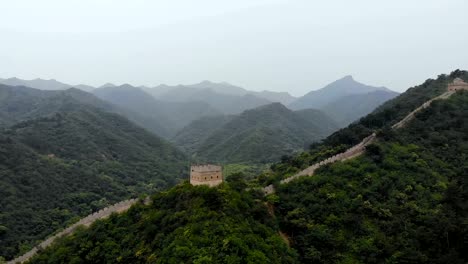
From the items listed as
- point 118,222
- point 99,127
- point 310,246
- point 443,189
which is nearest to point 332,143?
point 443,189

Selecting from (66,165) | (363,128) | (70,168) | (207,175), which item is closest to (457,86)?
(363,128)

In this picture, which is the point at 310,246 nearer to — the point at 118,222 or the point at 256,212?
the point at 256,212

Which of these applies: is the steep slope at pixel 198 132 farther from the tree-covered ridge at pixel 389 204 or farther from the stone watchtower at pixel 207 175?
the stone watchtower at pixel 207 175

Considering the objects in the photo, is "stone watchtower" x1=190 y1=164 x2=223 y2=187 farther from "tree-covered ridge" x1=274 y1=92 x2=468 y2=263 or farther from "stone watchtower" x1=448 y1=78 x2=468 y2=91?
"stone watchtower" x1=448 y1=78 x2=468 y2=91

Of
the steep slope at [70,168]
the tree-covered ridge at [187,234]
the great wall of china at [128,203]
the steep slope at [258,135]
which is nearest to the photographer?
the tree-covered ridge at [187,234]

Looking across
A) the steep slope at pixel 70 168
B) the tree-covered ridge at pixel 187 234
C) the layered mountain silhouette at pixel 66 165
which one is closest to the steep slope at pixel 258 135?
the layered mountain silhouette at pixel 66 165

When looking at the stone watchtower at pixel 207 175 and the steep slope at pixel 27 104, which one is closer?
the stone watchtower at pixel 207 175

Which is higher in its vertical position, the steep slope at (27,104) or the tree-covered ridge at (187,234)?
the steep slope at (27,104)
